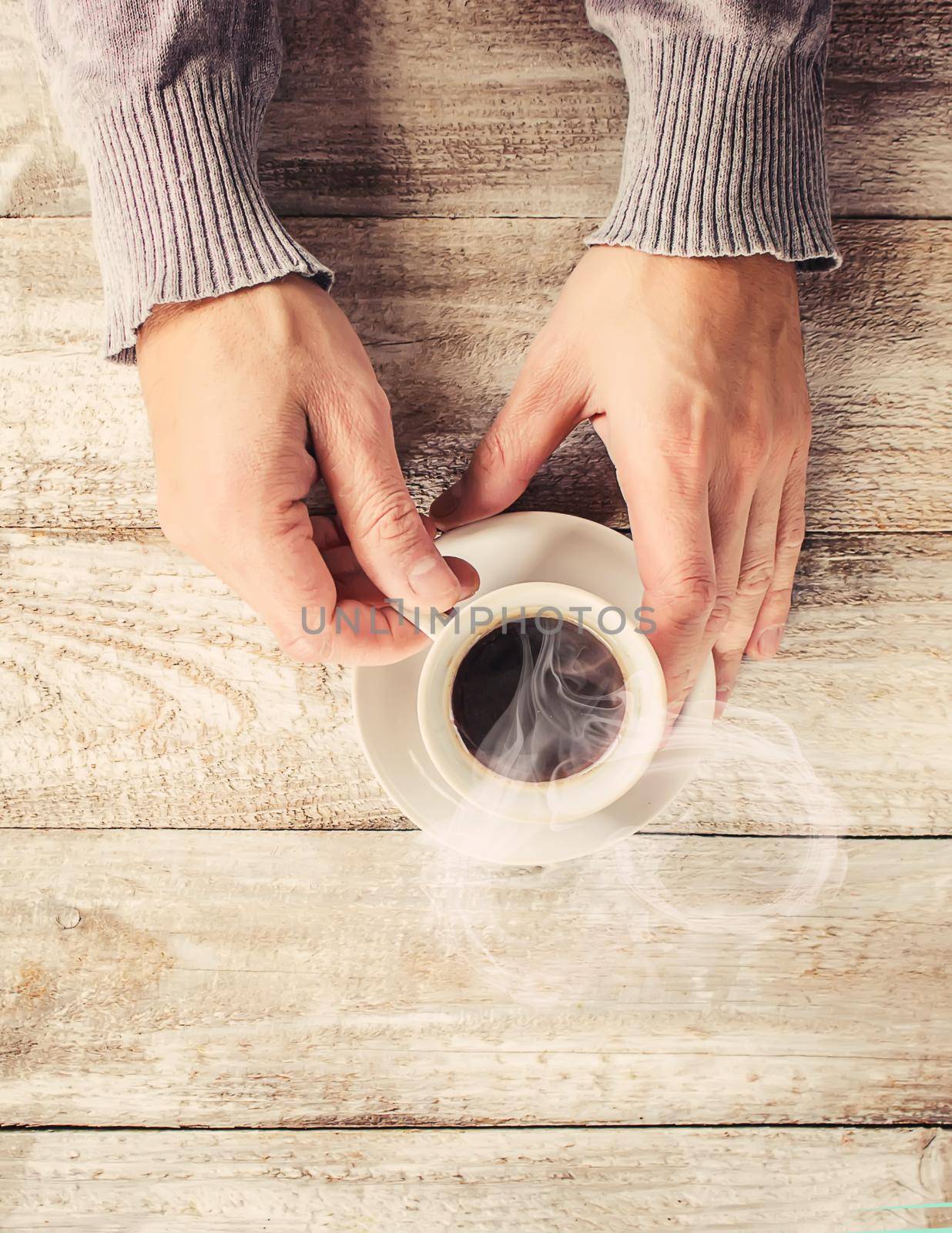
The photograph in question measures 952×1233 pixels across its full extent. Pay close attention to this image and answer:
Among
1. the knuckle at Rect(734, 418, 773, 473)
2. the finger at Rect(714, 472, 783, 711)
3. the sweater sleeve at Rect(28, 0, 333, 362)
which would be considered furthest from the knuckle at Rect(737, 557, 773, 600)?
the sweater sleeve at Rect(28, 0, 333, 362)

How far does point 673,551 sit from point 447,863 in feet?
1.38

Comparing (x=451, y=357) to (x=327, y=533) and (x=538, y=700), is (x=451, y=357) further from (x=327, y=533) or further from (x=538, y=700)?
(x=538, y=700)

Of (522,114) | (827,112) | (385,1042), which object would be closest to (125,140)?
(522,114)

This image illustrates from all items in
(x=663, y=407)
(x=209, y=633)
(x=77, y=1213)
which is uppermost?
(x=663, y=407)

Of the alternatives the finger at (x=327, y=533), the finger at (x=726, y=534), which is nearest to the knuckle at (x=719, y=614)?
the finger at (x=726, y=534)

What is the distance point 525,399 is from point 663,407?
0.42 feet

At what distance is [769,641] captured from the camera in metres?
0.87

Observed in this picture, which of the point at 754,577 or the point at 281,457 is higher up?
the point at 281,457

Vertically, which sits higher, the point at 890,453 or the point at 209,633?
the point at 890,453

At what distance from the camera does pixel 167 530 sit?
71 centimetres

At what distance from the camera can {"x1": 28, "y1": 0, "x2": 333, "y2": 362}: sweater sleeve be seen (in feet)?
2.19

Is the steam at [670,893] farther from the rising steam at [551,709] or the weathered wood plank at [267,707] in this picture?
the rising steam at [551,709]

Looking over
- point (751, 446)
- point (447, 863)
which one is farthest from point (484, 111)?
point (447, 863)

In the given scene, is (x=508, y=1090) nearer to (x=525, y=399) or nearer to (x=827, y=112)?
(x=525, y=399)
